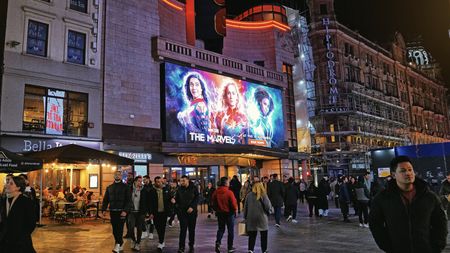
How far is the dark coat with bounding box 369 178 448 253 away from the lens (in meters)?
3.60

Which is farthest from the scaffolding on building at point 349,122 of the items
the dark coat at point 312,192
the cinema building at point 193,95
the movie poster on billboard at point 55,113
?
the movie poster on billboard at point 55,113

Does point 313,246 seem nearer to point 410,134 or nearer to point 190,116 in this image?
point 190,116

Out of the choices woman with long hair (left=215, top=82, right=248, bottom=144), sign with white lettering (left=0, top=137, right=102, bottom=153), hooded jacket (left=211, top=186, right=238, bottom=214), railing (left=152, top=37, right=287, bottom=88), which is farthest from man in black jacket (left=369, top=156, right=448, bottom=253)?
woman with long hair (left=215, top=82, right=248, bottom=144)

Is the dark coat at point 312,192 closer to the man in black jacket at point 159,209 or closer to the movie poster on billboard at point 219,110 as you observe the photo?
the man in black jacket at point 159,209

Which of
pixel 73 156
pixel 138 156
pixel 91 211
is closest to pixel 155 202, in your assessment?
pixel 73 156

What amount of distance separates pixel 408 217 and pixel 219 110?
2337 centimetres

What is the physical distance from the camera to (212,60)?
2703 centimetres

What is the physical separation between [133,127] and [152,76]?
3.51m

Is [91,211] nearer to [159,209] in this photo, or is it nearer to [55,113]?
[55,113]

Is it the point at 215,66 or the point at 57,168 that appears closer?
the point at 57,168

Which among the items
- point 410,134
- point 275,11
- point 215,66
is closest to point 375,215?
point 215,66

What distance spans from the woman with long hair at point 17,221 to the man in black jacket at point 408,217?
4415 mm

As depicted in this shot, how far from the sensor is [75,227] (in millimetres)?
14992

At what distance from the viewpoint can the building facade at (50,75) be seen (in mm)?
17406
